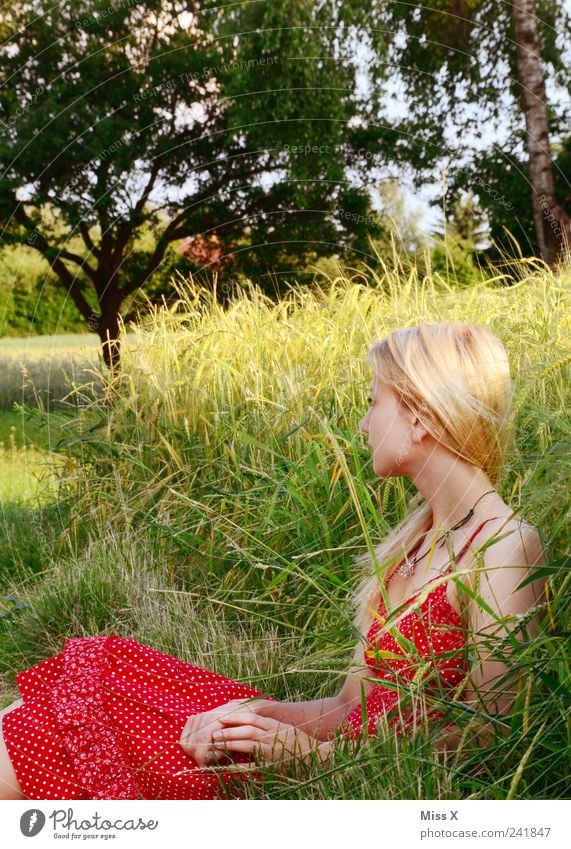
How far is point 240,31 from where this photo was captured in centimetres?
488

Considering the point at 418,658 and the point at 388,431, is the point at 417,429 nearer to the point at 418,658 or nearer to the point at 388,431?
the point at 388,431

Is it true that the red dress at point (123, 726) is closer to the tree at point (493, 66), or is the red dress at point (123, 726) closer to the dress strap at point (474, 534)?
the dress strap at point (474, 534)

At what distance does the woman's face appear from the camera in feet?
7.10

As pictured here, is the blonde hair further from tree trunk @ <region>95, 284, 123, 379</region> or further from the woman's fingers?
tree trunk @ <region>95, 284, 123, 379</region>

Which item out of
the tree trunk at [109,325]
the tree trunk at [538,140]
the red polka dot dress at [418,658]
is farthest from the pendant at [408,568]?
the tree trunk at [109,325]

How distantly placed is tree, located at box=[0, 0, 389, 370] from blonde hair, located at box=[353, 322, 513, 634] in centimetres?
289

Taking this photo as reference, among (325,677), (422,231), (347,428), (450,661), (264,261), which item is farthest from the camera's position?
(264,261)

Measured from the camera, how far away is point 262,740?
2141 millimetres

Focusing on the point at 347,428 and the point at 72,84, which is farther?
the point at 72,84

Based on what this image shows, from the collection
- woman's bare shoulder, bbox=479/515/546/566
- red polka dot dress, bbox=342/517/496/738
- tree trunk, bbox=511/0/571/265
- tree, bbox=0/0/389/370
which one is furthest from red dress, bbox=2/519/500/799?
tree, bbox=0/0/389/370

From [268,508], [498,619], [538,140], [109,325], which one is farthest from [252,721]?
[109,325]
